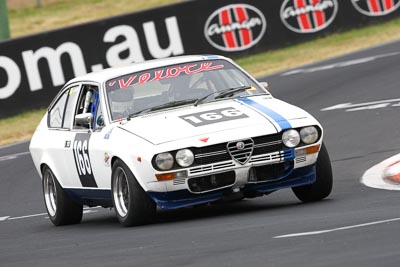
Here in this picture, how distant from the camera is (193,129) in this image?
1069 cm

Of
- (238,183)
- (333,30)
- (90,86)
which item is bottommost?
(333,30)

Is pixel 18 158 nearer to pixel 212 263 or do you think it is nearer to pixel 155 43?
pixel 155 43

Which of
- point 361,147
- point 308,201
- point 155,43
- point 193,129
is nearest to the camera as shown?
point 193,129

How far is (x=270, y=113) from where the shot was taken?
10953mm

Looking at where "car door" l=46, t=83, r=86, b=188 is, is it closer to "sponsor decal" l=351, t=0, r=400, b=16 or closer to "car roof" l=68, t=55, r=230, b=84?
"car roof" l=68, t=55, r=230, b=84

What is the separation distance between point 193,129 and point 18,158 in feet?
31.3

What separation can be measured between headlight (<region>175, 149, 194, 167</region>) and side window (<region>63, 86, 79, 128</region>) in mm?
2327

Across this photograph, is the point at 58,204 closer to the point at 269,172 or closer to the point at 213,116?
the point at 213,116

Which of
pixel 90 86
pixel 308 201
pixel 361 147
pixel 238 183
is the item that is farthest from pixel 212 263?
pixel 361 147

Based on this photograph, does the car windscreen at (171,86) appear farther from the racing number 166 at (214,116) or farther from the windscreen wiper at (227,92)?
the racing number 166 at (214,116)

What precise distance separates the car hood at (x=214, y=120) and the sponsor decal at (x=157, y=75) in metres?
0.59

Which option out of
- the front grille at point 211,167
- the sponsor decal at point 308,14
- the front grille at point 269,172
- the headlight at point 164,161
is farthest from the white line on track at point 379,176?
the sponsor decal at point 308,14

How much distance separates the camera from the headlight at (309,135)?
10812mm

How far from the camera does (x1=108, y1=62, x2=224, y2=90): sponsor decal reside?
11922mm
